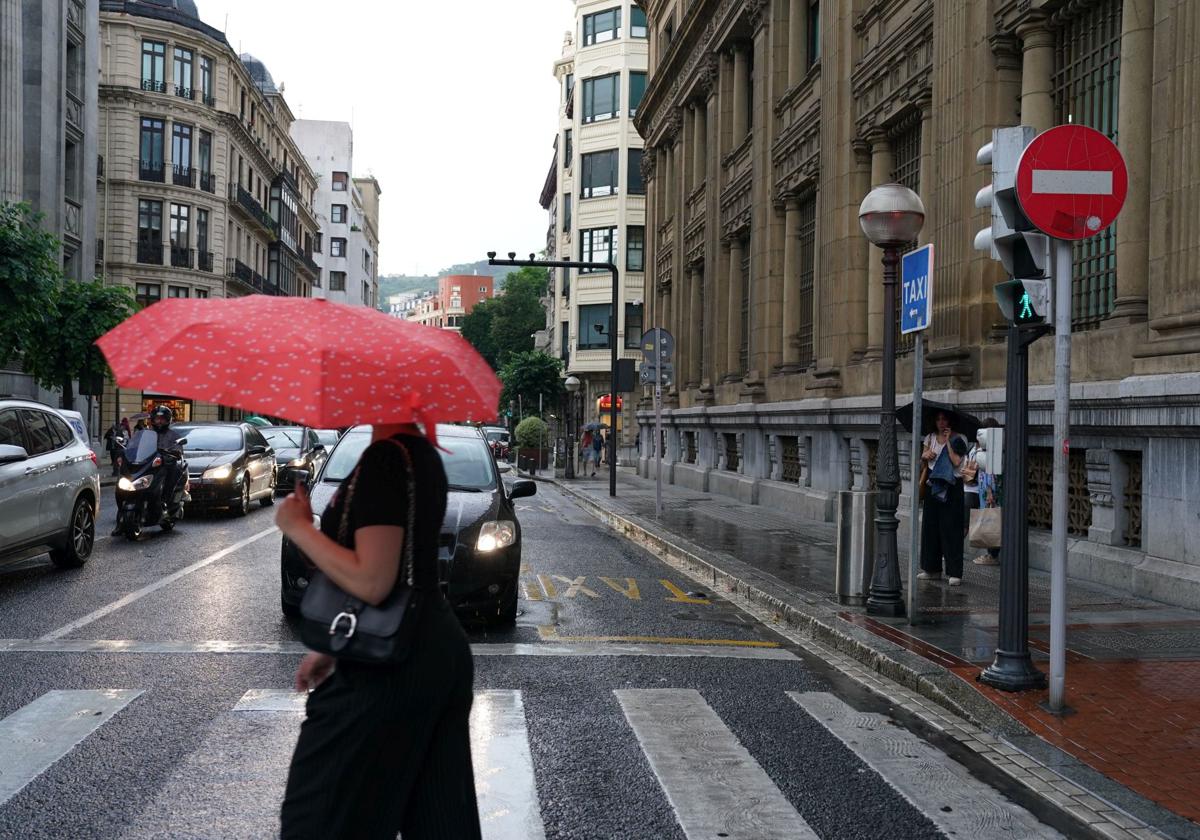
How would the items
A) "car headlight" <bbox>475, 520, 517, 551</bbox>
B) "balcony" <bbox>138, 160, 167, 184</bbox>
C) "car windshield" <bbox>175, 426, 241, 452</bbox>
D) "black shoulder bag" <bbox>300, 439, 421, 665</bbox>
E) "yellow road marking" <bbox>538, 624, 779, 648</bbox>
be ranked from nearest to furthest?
"black shoulder bag" <bbox>300, 439, 421, 665</bbox> → "yellow road marking" <bbox>538, 624, 779, 648</bbox> → "car headlight" <bbox>475, 520, 517, 551</bbox> → "car windshield" <bbox>175, 426, 241, 452</bbox> → "balcony" <bbox>138, 160, 167, 184</bbox>

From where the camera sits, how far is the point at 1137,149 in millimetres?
10906

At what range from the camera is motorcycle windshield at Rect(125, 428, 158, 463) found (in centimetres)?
1527

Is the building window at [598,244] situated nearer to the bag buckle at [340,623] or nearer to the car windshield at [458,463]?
the car windshield at [458,463]

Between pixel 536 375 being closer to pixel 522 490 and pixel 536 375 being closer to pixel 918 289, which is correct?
pixel 522 490

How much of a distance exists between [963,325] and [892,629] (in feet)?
23.3

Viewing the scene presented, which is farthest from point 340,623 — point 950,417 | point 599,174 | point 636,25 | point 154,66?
point 154,66

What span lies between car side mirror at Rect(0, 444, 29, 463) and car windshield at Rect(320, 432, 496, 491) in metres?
2.72

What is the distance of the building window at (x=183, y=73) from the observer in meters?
55.4

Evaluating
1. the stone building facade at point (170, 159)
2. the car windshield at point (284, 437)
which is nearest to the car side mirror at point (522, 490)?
the car windshield at point (284, 437)

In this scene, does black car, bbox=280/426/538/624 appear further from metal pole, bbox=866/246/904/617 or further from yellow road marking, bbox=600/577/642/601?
metal pole, bbox=866/246/904/617

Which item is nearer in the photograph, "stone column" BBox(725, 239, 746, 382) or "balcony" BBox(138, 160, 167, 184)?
"stone column" BBox(725, 239, 746, 382)

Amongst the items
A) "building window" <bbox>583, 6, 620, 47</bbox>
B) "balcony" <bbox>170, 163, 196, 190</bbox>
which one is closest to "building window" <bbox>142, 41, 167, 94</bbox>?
"balcony" <bbox>170, 163, 196, 190</bbox>

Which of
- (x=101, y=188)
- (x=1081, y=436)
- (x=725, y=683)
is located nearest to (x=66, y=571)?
(x=725, y=683)

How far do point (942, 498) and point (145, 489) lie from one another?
10061 mm
